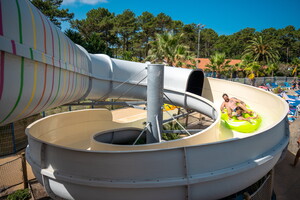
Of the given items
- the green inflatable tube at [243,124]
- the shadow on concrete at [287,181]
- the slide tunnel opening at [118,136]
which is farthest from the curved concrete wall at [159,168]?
the slide tunnel opening at [118,136]

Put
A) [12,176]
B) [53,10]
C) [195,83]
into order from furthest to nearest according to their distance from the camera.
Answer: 1. [53,10]
2. [195,83]
3. [12,176]

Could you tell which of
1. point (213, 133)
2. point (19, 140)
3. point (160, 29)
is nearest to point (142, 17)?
point (160, 29)

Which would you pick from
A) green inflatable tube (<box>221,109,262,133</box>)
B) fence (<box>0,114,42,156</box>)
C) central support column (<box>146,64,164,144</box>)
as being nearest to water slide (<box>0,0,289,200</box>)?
green inflatable tube (<box>221,109,262,133</box>)

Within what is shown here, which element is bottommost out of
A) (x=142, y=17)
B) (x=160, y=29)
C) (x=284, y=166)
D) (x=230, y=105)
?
(x=284, y=166)

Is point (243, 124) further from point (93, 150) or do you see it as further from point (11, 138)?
point (11, 138)

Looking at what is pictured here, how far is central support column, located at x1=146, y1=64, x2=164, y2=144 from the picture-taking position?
559 centimetres

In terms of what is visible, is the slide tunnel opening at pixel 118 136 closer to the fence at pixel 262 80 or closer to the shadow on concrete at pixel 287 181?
the shadow on concrete at pixel 287 181

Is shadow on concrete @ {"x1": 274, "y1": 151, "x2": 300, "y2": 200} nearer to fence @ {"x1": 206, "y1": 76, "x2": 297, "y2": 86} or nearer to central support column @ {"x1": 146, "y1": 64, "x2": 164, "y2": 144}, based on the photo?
central support column @ {"x1": 146, "y1": 64, "x2": 164, "y2": 144}

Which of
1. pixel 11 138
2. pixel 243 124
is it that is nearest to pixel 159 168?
pixel 243 124

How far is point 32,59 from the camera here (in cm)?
200

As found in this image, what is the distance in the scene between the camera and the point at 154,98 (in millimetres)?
5727

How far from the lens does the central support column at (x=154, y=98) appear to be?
5.59 meters

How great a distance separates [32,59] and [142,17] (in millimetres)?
49298

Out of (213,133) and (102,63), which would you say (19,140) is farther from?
(213,133)
